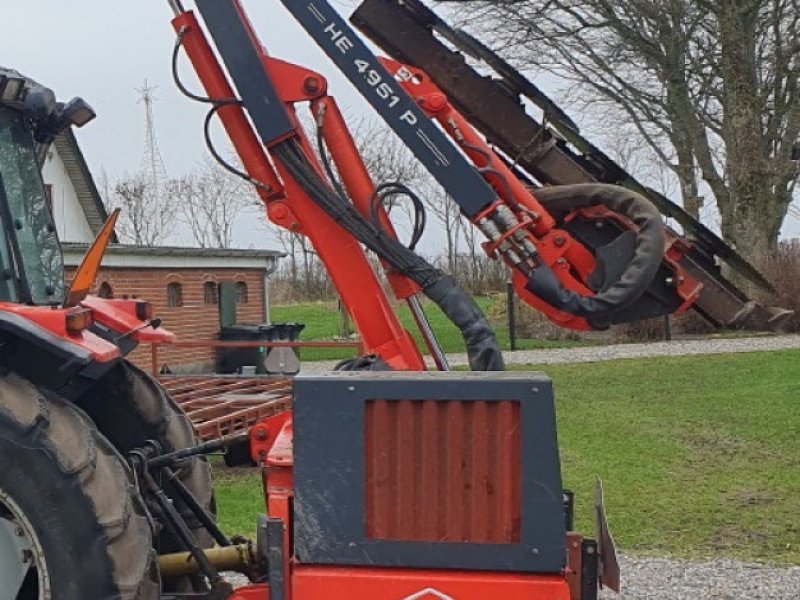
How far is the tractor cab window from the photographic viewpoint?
158 inches

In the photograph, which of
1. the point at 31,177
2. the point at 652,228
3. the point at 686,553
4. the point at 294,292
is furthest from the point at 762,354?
the point at 294,292

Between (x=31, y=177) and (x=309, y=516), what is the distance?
6.19ft

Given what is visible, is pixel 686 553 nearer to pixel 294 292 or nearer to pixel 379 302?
pixel 379 302

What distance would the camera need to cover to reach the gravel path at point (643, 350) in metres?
20.9

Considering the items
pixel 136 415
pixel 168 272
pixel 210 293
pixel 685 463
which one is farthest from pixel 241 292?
pixel 136 415

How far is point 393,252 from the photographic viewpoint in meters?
4.36

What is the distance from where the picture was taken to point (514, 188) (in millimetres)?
4465

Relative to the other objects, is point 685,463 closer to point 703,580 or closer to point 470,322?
→ point 703,580

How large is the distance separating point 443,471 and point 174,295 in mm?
16080

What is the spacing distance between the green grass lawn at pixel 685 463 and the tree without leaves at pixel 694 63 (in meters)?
2.40

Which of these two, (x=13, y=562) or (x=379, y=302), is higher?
(x=379, y=302)

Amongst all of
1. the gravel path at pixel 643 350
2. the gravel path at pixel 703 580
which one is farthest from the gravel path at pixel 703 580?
the gravel path at pixel 643 350

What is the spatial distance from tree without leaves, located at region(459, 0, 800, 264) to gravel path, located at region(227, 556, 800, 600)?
8811 millimetres

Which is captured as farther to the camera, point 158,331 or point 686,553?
point 686,553
